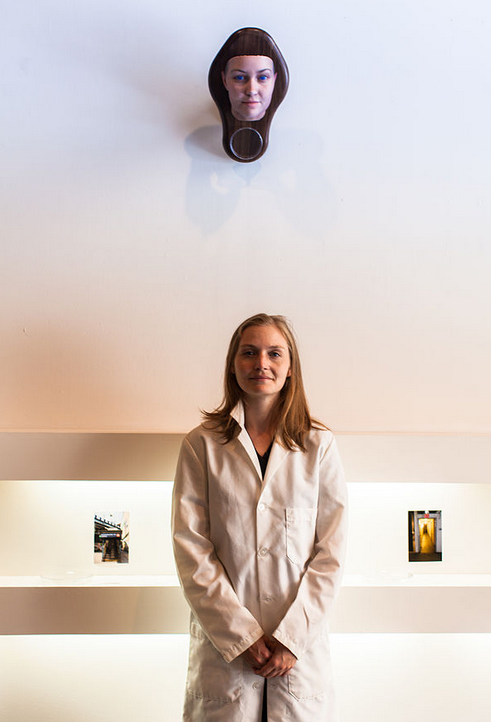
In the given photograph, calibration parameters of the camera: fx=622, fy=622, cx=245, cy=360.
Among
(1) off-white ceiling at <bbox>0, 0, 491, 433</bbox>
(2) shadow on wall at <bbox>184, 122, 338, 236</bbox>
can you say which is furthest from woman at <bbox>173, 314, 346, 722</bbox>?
(2) shadow on wall at <bbox>184, 122, 338, 236</bbox>

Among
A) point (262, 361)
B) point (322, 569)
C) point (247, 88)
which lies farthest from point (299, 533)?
point (247, 88)

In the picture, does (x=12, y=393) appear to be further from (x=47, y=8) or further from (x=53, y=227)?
(x=47, y=8)

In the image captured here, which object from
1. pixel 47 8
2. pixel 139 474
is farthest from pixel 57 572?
pixel 47 8

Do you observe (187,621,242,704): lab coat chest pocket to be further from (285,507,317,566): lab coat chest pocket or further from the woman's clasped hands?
(285,507,317,566): lab coat chest pocket

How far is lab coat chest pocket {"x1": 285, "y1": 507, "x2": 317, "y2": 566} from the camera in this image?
5.26ft

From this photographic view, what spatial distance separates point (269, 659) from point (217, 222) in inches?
54.7

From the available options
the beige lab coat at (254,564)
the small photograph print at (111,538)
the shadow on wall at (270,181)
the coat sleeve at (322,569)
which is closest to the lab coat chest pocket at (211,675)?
the beige lab coat at (254,564)

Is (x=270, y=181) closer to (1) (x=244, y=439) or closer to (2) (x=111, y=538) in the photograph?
(1) (x=244, y=439)

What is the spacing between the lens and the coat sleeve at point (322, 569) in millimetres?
1517

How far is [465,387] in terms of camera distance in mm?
2219

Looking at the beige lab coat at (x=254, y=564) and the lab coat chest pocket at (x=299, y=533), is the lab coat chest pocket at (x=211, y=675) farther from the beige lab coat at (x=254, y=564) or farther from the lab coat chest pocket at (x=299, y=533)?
the lab coat chest pocket at (x=299, y=533)

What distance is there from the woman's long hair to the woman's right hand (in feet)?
1.62

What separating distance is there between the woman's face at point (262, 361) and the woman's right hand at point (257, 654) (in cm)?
62

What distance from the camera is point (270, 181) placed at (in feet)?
7.20
